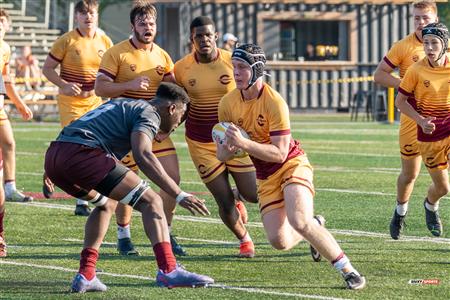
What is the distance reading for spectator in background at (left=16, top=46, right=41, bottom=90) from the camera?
36.5 meters

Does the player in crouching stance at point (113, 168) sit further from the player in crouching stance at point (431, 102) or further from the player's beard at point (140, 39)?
the player in crouching stance at point (431, 102)

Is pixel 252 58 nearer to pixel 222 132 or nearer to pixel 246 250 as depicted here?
pixel 222 132

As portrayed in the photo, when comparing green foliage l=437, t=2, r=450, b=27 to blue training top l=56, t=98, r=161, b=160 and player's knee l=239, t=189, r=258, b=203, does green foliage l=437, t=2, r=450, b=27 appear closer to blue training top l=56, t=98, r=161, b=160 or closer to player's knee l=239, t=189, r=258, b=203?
player's knee l=239, t=189, r=258, b=203

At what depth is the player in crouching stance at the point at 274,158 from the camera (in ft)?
31.5

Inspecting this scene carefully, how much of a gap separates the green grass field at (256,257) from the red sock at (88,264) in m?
0.18

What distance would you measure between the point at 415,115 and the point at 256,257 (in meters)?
1.76

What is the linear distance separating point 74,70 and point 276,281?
588 cm

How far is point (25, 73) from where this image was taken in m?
36.5

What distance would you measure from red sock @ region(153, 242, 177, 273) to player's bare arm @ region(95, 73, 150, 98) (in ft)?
7.92

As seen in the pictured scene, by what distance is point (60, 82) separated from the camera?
1457cm

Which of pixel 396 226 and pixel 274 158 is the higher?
pixel 274 158

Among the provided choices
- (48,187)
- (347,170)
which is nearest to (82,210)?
(48,187)

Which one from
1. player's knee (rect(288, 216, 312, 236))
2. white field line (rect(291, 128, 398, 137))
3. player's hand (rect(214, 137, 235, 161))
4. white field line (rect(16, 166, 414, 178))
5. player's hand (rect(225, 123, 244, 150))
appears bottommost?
white field line (rect(291, 128, 398, 137))

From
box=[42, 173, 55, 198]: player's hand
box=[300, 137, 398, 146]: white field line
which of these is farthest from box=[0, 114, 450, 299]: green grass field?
box=[300, 137, 398, 146]: white field line
